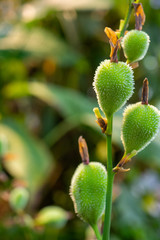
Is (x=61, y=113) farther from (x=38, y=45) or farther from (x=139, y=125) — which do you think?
(x=139, y=125)

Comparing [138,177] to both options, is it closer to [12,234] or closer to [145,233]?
[145,233]

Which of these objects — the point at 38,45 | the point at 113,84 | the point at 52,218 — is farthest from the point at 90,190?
the point at 38,45

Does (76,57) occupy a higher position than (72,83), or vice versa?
(76,57)

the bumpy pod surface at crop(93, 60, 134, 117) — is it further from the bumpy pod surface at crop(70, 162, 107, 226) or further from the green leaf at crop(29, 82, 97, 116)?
the green leaf at crop(29, 82, 97, 116)

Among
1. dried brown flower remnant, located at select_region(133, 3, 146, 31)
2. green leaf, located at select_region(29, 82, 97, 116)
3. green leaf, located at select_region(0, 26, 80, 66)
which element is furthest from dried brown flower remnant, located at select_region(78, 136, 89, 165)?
green leaf, located at select_region(0, 26, 80, 66)

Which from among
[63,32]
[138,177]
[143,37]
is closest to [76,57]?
[63,32]
